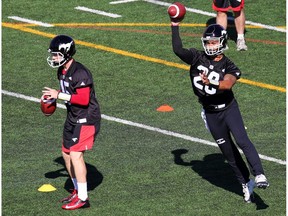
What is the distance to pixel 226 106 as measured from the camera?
1256cm

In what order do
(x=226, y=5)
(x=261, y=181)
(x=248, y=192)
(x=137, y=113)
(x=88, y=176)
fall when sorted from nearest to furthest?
(x=261, y=181), (x=248, y=192), (x=88, y=176), (x=137, y=113), (x=226, y=5)

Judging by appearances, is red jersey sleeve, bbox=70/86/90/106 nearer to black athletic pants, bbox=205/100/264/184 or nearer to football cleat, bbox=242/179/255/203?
black athletic pants, bbox=205/100/264/184

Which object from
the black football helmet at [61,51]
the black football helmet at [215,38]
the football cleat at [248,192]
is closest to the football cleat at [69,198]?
the black football helmet at [61,51]

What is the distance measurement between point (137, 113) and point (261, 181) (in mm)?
4132

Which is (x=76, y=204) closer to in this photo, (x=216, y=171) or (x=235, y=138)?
(x=235, y=138)

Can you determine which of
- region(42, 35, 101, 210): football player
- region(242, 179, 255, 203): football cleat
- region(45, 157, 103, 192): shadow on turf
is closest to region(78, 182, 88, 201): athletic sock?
region(42, 35, 101, 210): football player

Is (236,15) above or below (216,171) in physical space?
above

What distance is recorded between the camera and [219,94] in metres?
12.5

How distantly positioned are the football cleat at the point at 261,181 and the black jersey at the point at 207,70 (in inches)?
35.7

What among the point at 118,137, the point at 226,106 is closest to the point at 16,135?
the point at 118,137

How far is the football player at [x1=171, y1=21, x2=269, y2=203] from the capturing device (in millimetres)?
12445

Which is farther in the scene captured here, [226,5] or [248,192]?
[226,5]

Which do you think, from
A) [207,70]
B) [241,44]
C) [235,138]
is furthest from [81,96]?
[241,44]

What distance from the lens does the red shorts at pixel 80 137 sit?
12.4 m
